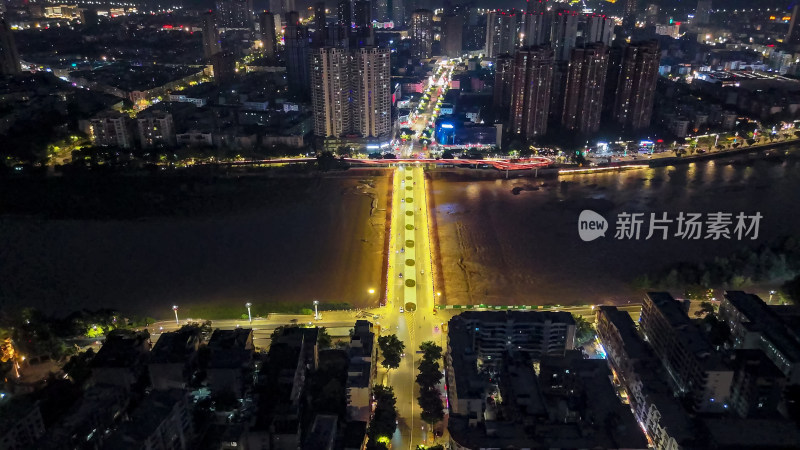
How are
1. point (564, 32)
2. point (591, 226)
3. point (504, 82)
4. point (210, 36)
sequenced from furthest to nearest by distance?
point (210, 36) < point (564, 32) < point (504, 82) < point (591, 226)

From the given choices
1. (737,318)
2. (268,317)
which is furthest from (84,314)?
(737,318)

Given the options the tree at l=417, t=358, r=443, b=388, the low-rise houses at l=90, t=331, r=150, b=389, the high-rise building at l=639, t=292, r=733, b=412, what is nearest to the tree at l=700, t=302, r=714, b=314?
the high-rise building at l=639, t=292, r=733, b=412

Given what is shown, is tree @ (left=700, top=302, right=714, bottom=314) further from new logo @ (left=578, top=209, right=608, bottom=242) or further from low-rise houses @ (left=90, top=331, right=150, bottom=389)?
low-rise houses @ (left=90, top=331, right=150, bottom=389)

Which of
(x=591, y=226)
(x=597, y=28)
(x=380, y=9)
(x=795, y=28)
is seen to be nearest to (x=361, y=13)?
(x=597, y=28)

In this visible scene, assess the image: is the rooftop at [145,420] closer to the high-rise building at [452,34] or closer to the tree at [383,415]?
the tree at [383,415]

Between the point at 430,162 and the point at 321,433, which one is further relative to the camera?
the point at 430,162

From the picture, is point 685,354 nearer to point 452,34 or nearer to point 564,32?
point 564,32
